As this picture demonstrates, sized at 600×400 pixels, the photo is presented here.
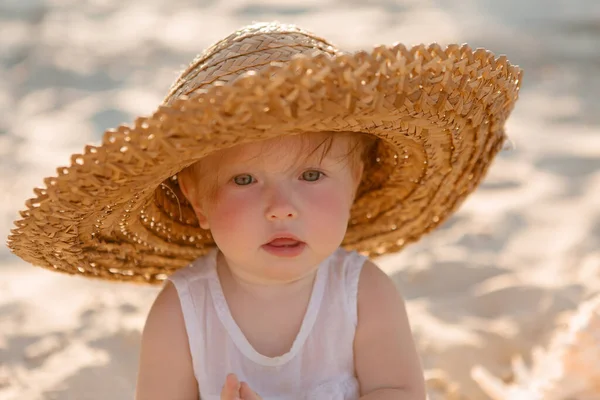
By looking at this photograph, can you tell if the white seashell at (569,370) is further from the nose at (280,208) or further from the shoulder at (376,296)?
the nose at (280,208)

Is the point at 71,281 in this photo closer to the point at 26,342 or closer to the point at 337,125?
the point at 26,342

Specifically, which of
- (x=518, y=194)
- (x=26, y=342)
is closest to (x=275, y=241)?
(x=26, y=342)

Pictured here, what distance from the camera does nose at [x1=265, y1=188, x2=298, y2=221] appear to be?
5.37 feet

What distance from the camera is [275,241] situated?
1684 mm

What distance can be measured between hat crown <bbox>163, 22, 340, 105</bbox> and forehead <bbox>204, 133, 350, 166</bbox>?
146 mm

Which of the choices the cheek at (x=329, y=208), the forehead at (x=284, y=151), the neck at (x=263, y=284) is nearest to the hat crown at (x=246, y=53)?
the forehead at (x=284, y=151)

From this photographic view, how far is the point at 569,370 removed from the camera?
7.09 ft

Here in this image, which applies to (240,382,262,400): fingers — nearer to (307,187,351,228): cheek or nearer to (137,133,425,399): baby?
(137,133,425,399): baby

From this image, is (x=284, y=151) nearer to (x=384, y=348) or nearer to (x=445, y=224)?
(x=384, y=348)

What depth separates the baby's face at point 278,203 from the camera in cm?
166

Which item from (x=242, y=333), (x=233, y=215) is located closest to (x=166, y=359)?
(x=242, y=333)

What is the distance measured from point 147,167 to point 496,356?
1.45m

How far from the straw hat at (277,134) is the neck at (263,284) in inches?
6.5

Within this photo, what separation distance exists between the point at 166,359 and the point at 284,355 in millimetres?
254
